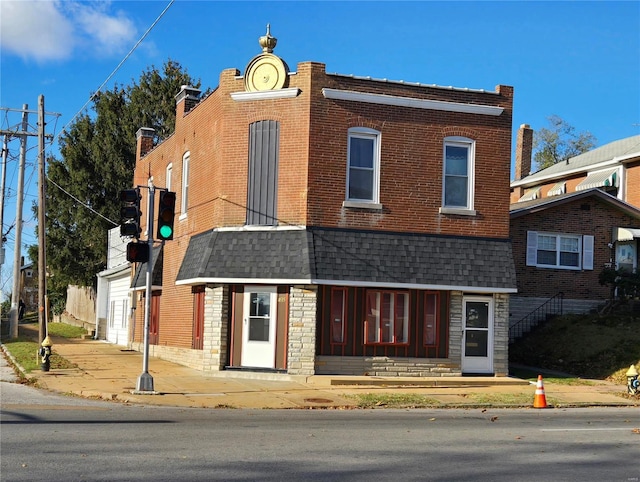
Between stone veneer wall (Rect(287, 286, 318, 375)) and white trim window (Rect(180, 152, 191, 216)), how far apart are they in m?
6.33

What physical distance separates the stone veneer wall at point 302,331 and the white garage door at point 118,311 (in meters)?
12.9

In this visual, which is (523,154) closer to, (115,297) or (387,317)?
(115,297)

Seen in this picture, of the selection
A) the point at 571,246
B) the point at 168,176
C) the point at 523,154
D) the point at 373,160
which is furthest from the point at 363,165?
the point at 523,154

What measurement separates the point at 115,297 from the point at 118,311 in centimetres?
134

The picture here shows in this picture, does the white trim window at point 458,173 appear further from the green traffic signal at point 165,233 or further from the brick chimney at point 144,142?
the brick chimney at point 144,142

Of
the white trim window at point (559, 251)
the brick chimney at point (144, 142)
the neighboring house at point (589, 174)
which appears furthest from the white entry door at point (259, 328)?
the neighboring house at point (589, 174)

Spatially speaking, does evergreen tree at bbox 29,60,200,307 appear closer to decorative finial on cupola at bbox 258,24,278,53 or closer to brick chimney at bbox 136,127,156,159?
brick chimney at bbox 136,127,156,159

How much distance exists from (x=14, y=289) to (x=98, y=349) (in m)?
10.4

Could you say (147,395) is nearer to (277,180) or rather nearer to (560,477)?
(277,180)

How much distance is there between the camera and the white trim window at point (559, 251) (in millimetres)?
27250

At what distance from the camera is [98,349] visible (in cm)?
2884

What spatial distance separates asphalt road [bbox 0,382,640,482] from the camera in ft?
28.3

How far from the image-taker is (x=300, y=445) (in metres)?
10.5

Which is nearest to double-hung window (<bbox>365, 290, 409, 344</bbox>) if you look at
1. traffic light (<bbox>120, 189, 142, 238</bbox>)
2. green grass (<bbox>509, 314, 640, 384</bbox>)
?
green grass (<bbox>509, 314, 640, 384</bbox>)
